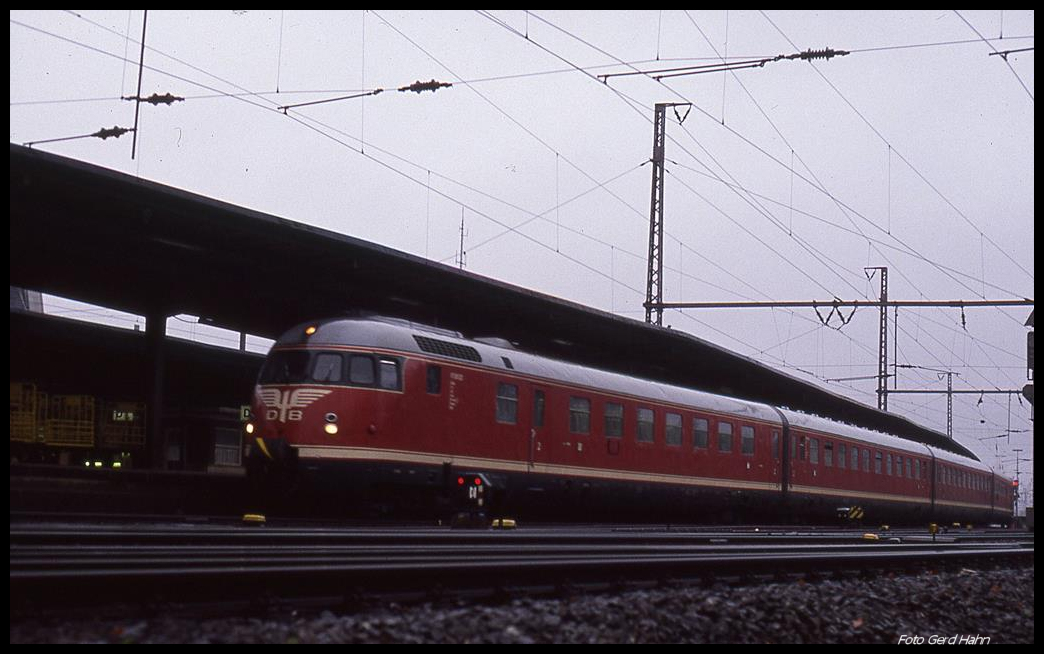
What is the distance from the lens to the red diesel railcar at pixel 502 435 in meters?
17.5

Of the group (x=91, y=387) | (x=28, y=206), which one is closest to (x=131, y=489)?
(x=28, y=206)

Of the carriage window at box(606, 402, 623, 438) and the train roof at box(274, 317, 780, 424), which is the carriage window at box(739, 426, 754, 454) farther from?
the carriage window at box(606, 402, 623, 438)

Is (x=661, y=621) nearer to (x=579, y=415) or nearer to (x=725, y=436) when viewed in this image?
(x=579, y=415)

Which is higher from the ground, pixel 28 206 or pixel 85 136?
pixel 85 136

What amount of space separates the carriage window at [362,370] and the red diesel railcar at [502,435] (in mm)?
21

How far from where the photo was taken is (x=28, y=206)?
19.2 meters

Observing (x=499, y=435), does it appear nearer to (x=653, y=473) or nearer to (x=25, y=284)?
(x=653, y=473)

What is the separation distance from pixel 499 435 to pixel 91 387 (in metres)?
27.0

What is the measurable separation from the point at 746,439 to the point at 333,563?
19.9 metres

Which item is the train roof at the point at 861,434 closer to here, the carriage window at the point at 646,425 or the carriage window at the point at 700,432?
the carriage window at the point at 700,432

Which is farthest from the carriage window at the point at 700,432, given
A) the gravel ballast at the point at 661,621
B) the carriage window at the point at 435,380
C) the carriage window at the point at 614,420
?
the gravel ballast at the point at 661,621

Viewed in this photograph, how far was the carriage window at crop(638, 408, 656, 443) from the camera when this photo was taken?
23703 millimetres

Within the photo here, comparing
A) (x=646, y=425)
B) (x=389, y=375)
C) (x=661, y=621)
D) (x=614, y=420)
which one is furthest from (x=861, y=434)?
(x=661, y=621)

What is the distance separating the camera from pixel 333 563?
8.89 m
